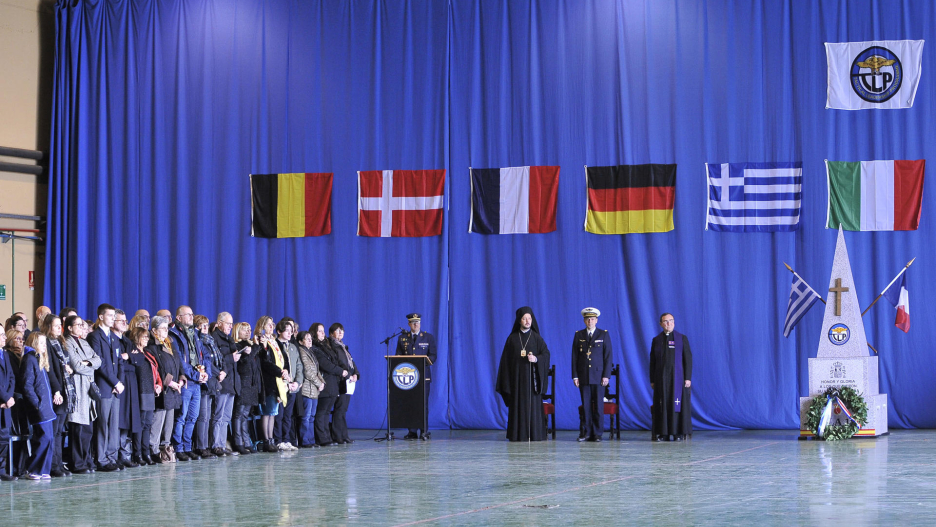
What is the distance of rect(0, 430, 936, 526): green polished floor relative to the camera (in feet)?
19.9

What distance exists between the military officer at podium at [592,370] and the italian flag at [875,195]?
3.35m

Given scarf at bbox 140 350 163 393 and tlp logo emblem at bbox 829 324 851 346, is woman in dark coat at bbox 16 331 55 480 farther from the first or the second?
tlp logo emblem at bbox 829 324 851 346

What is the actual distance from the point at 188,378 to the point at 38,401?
1827 millimetres

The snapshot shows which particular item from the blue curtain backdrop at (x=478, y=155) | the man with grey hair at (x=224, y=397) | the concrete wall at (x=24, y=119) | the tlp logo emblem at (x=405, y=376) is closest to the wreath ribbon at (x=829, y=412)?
the blue curtain backdrop at (x=478, y=155)

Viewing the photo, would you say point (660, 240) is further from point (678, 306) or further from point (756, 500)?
point (756, 500)

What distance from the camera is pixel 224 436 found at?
10.7 metres

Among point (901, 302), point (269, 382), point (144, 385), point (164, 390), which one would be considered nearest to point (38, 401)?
point (144, 385)

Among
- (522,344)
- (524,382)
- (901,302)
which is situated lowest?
(524,382)

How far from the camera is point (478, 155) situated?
14.6 metres

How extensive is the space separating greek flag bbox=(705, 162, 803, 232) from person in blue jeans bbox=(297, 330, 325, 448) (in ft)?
17.7

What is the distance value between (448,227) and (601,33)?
130 inches

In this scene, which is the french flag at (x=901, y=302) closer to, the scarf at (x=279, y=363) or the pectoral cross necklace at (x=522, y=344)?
the pectoral cross necklace at (x=522, y=344)

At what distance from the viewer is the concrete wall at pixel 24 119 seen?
50.3 feet

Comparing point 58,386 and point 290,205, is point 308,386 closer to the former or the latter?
point 58,386
